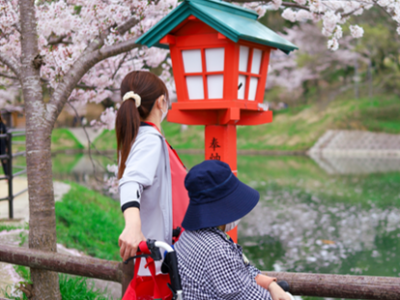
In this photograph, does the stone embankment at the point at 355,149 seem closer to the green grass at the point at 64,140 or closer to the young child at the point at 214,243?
the young child at the point at 214,243

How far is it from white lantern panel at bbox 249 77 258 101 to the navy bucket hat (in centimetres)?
118

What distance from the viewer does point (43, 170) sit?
8.84 ft

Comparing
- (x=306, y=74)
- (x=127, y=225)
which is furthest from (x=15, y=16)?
(x=306, y=74)

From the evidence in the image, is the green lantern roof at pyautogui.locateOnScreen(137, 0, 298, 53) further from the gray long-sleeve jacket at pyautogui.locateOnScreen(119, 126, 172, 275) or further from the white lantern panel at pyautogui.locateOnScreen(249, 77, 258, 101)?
the gray long-sleeve jacket at pyautogui.locateOnScreen(119, 126, 172, 275)

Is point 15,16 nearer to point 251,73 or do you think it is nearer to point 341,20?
point 251,73

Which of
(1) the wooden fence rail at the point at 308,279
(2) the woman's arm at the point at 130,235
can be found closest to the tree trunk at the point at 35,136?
(1) the wooden fence rail at the point at 308,279

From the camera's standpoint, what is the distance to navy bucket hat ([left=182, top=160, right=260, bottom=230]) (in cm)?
144

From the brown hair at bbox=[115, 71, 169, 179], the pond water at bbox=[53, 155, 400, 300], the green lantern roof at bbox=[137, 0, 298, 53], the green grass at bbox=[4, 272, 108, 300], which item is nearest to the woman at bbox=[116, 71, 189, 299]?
the brown hair at bbox=[115, 71, 169, 179]

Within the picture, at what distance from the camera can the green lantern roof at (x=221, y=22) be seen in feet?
7.16

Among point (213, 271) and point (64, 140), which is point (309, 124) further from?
point (213, 271)

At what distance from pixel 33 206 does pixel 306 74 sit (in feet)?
77.7

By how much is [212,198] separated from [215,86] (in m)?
1.13

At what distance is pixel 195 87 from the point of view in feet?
8.13

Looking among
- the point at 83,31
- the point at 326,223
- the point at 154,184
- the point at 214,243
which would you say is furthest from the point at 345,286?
the point at 326,223
